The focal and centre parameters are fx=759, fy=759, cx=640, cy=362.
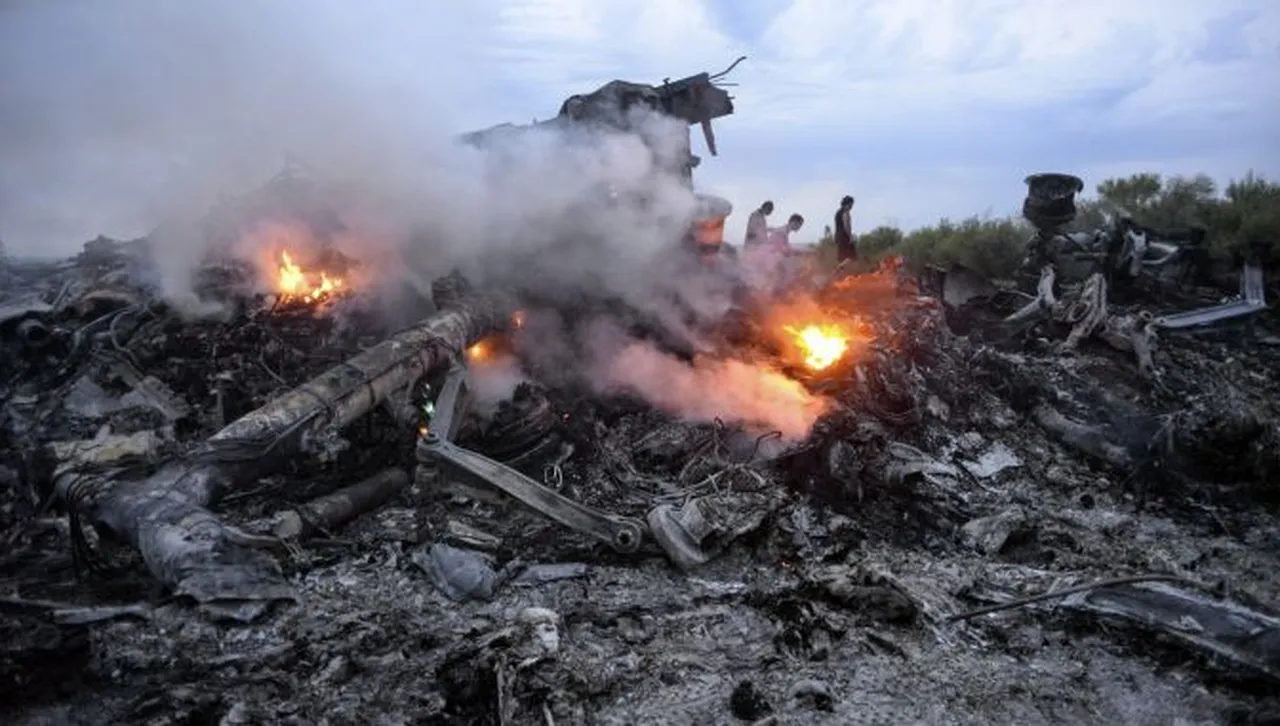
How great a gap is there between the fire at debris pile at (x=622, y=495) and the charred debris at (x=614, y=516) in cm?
Answer: 3

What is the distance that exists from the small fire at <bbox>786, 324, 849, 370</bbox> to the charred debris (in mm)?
36

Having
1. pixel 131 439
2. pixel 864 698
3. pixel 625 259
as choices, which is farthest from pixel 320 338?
pixel 864 698

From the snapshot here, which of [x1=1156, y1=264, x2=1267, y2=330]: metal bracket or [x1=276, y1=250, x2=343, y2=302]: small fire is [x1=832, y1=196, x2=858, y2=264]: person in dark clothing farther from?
[x1=276, y1=250, x2=343, y2=302]: small fire

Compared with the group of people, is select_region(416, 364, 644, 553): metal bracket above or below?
below

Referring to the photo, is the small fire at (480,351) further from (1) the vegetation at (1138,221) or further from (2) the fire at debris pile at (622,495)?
(1) the vegetation at (1138,221)

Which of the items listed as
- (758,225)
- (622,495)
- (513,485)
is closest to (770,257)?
(758,225)

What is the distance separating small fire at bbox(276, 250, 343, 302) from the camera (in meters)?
10.0

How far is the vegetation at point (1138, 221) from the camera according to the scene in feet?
49.5

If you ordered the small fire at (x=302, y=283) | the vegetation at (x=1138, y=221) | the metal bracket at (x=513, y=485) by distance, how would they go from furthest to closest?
1. the vegetation at (x=1138, y=221)
2. the small fire at (x=302, y=283)
3. the metal bracket at (x=513, y=485)

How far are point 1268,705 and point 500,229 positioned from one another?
29.9 ft

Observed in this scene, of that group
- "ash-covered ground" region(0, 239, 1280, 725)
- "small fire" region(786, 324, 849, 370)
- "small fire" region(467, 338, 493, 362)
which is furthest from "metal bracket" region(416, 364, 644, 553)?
"small fire" region(786, 324, 849, 370)

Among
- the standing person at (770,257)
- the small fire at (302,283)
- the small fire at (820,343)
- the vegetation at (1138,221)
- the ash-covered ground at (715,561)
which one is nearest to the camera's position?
the ash-covered ground at (715,561)

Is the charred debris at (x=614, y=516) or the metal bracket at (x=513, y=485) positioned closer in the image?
the charred debris at (x=614, y=516)

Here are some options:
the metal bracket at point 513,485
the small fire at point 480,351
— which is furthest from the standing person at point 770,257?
the metal bracket at point 513,485
